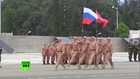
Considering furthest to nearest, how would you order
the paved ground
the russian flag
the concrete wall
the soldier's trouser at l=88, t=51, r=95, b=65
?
1. the concrete wall
2. the russian flag
3. the soldier's trouser at l=88, t=51, r=95, b=65
4. the paved ground

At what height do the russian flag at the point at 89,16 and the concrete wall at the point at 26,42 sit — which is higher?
the russian flag at the point at 89,16

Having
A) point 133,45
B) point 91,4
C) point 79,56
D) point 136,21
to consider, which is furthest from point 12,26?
point 79,56

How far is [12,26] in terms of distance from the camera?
316ft

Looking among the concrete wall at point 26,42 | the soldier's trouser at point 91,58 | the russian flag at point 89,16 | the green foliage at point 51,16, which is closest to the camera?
the soldier's trouser at point 91,58

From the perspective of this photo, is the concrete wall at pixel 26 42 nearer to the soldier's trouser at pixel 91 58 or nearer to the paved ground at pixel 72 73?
the paved ground at pixel 72 73

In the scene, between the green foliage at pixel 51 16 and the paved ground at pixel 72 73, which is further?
the green foliage at pixel 51 16

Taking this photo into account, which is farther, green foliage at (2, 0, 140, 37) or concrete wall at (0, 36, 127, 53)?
green foliage at (2, 0, 140, 37)

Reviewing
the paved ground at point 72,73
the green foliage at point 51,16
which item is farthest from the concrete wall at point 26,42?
the green foliage at point 51,16

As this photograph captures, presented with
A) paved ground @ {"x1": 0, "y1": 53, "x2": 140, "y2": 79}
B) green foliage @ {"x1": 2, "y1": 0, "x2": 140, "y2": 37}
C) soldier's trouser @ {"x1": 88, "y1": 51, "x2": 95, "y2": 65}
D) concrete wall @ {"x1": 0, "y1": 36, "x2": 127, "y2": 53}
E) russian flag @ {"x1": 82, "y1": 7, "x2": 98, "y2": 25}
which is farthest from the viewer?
green foliage @ {"x1": 2, "y1": 0, "x2": 140, "y2": 37}

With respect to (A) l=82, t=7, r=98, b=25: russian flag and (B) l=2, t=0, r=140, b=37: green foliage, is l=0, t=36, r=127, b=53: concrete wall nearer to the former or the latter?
(A) l=82, t=7, r=98, b=25: russian flag

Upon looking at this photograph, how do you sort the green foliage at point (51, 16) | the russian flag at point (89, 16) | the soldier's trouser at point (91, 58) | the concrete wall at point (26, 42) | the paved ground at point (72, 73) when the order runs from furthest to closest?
the green foliage at point (51, 16) < the concrete wall at point (26, 42) < the russian flag at point (89, 16) < the soldier's trouser at point (91, 58) < the paved ground at point (72, 73)

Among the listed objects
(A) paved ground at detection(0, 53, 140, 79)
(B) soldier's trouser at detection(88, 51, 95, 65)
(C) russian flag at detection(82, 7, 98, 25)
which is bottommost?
(A) paved ground at detection(0, 53, 140, 79)

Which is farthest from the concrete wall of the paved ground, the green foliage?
the green foliage

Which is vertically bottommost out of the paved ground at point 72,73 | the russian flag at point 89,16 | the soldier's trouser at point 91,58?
the paved ground at point 72,73
